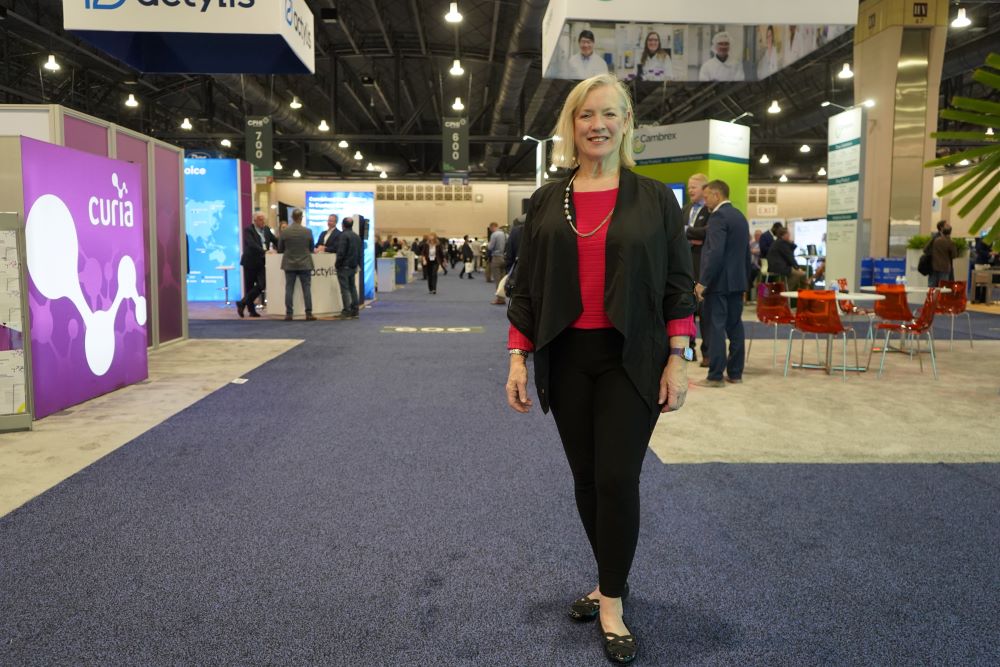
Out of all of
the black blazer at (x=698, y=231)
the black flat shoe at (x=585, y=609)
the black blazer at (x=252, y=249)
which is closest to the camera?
the black flat shoe at (x=585, y=609)

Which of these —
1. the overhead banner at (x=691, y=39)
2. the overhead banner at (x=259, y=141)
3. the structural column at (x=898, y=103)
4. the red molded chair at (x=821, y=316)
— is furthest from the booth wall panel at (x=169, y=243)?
the structural column at (x=898, y=103)

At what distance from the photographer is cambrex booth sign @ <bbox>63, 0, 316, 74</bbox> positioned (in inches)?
248

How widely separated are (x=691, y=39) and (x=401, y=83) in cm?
1756

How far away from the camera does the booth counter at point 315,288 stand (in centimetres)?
1217

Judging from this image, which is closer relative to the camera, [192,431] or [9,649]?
[9,649]

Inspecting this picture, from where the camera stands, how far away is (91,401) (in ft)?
18.2

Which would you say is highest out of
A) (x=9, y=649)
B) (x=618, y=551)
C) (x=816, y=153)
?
(x=816, y=153)

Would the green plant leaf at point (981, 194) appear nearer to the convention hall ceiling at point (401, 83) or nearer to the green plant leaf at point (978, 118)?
the green plant leaf at point (978, 118)

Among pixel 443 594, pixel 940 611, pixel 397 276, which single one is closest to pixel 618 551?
pixel 443 594

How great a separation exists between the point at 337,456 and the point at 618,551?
2.37 m

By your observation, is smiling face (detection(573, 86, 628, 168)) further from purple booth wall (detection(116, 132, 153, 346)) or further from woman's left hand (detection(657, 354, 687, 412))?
purple booth wall (detection(116, 132, 153, 346))

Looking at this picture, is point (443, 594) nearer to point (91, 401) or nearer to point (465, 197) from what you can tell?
point (91, 401)

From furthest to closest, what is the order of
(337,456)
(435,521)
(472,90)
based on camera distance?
(472,90) < (337,456) < (435,521)

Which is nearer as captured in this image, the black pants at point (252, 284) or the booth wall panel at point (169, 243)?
the booth wall panel at point (169, 243)
